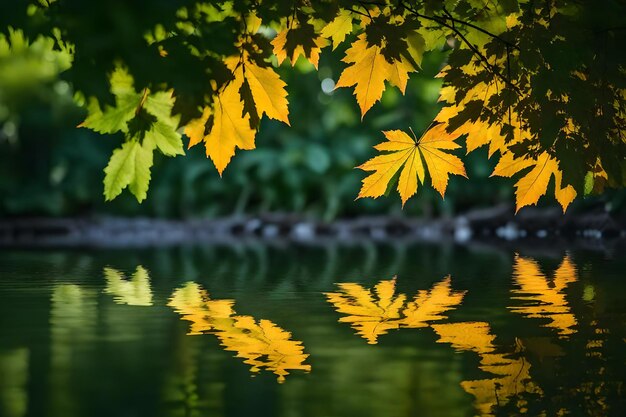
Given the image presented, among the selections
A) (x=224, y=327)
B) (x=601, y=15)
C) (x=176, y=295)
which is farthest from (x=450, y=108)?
(x=176, y=295)

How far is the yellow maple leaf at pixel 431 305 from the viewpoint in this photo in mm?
4770

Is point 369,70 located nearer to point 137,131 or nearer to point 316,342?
point 137,131

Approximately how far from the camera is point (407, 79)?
8.76 ft

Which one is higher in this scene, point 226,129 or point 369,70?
point 369,70

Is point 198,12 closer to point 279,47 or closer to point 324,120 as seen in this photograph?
point 279,47

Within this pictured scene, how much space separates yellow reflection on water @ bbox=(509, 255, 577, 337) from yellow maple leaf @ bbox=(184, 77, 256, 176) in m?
2.14

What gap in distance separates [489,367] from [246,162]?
1414 cm

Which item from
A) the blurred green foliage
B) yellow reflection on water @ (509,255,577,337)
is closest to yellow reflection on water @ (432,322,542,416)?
yellow reflection on water @ (509,255,577,337)

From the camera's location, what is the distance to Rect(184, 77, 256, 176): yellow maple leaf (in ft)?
8.28

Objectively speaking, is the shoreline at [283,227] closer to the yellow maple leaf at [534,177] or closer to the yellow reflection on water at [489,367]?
the yellow reflection on water at [489,367]

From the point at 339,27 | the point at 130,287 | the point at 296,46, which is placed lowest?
the point at 130,287

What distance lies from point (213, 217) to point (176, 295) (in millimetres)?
11486

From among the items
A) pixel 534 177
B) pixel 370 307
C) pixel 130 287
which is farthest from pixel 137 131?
pixel 130 287

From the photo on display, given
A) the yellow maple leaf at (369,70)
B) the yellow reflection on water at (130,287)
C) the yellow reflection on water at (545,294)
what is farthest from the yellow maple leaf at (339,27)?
the yellow reflection on water at (130,287)
